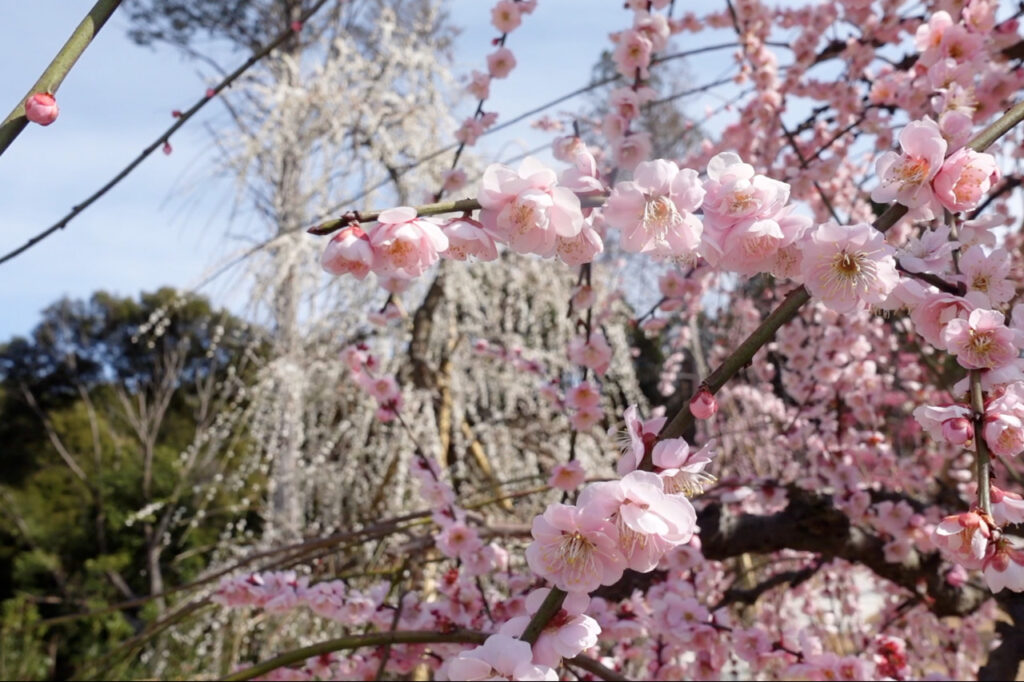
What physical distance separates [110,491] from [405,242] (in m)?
6.05

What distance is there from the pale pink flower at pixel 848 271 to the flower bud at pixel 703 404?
13 cm

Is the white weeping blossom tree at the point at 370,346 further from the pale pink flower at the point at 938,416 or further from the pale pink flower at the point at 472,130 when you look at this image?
the pale pink flower at the point at 938,416

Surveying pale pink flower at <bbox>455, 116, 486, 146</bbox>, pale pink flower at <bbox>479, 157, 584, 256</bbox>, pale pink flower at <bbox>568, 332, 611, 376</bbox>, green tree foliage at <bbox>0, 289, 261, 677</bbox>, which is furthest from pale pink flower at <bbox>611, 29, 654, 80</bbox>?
green tree foliage at <bbox>0, 289, 261, 677</bbox>

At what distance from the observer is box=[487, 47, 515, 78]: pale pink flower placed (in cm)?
171

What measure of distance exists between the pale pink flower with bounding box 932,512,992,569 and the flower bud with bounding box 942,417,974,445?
2.3 inches

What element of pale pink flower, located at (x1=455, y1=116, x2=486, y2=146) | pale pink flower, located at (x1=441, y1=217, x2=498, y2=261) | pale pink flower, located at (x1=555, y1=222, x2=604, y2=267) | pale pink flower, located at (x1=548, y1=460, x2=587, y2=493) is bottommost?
pale pink flower, located at (x1=548, y1=460, x2=587, y2=493)

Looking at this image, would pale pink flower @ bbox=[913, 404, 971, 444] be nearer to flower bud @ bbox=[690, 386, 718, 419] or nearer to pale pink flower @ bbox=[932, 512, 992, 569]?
pale pink flower @ bbox=[932, 512, 992, 569]

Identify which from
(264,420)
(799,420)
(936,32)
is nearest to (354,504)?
(264,420)

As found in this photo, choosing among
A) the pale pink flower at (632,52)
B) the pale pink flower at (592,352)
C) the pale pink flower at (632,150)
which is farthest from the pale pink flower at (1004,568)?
the pale pink flower at (632,52)

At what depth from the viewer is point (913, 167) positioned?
66cm

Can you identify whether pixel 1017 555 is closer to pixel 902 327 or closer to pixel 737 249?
pixel 737 249

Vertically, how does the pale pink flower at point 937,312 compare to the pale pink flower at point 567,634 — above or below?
above

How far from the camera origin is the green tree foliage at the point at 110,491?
14.1 feet

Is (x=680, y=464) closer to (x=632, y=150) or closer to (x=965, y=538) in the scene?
(x=965, y=538)
